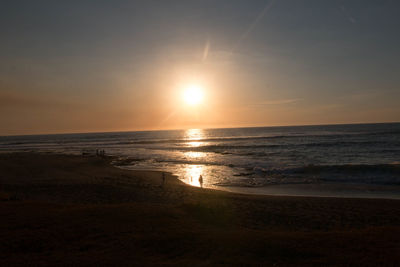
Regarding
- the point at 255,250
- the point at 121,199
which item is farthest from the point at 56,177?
the point at 255,250

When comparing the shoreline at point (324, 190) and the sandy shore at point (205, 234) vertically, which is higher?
the sandy shore at point (205, 234)

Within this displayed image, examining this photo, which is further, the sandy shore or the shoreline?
Result: the shoreline

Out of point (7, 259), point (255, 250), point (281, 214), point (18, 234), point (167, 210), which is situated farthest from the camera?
point (281, 214)

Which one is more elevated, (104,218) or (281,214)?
(104,218)

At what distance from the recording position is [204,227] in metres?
8.22

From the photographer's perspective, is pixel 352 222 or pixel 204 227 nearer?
pixel 204 227

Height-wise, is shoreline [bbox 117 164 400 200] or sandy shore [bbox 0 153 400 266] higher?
sandy shore [bbox 0 153 400 266]

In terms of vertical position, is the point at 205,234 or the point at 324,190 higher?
the point at 205,234

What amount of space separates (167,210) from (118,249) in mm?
3696

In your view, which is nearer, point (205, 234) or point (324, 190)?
point (205, 234)

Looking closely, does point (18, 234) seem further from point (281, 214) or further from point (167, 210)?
point (281, 214)

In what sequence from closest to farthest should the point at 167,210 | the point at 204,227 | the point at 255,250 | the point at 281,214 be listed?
the point at 255,250 < the point at 204,227 < the point at 167,210 < the point at 281,214

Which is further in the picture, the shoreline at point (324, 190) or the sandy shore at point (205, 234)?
the shoreline at point (324, 190)

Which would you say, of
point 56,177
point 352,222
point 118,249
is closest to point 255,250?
point 118,249
